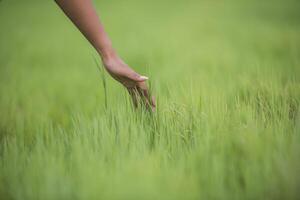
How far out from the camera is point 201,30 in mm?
4629

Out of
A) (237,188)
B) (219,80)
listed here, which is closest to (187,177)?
(237,188)

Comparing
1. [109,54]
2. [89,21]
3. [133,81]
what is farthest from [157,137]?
[89,21]

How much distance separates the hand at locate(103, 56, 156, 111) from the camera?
1.44 meters

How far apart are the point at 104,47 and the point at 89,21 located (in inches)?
4.5

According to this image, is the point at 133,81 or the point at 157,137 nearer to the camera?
the point at 157,137

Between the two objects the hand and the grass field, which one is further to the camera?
the hand

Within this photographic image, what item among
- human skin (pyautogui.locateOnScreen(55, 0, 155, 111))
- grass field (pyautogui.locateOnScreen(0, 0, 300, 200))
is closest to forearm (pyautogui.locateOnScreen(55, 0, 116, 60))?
human skin (pyautogui.locateOnScreen(55, 0, 155, 111))

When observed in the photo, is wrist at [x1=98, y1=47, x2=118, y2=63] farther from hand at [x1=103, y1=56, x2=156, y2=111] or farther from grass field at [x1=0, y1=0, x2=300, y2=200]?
grass field at [x1=0, y1=0, x2=300, y2=200]

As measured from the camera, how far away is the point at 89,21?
4.76 ft

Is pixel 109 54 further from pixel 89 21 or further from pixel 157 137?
pixel 157 137

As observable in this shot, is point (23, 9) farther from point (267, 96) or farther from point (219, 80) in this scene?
point (267, 96)

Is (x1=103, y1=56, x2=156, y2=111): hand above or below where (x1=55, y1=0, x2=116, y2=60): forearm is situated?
below

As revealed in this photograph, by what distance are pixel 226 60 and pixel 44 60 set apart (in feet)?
5.58

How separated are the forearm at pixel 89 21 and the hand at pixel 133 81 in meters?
0.04
